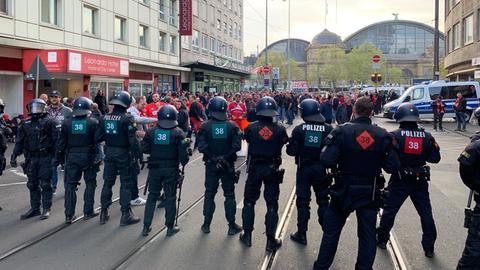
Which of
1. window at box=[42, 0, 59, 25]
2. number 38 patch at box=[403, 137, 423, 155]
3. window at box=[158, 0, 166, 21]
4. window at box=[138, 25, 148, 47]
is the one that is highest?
window at box=[158, 0, 166, 21]

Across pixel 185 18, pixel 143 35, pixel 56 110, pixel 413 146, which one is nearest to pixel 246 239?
pixel 413 146

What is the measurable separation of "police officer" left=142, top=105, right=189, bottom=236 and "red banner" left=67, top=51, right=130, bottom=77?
13.2 meters

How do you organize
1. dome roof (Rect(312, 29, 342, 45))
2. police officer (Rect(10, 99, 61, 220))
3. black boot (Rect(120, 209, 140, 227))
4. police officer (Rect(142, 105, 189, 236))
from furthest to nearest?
dome roof (Rect(312, 29, 342, 45))
police officer (Rect(10, 99, 61, 220))
black boot (Rect(120, 209, 140, 227))
police officer (Rect(142, 105, 189, 236))

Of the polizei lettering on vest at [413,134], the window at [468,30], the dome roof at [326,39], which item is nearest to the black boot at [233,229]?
the polizei lettering on vest at [413,134]

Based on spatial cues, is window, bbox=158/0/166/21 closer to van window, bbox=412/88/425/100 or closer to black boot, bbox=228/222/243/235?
van window, bbox=412/88/425/100

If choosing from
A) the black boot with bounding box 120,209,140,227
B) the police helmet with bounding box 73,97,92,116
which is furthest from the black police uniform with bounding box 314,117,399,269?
the police helmet with bounding box 73,97,92,116

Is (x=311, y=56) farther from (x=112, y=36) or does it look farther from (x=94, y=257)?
(x=94, y=257)

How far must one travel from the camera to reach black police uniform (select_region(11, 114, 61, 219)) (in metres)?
7.45

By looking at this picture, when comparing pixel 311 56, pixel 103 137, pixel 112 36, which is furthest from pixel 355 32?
pixel 103 137

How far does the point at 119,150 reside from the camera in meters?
7.10

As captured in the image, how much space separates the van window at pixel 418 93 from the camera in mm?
26767

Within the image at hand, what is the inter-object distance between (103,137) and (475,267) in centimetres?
533

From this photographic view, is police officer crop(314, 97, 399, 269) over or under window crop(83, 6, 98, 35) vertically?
under

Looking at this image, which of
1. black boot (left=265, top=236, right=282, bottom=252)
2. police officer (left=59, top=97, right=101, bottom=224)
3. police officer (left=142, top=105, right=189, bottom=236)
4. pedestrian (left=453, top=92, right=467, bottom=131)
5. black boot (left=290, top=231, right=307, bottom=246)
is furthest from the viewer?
pedestrian (left=453, top=92, right=467, bottom=131)
